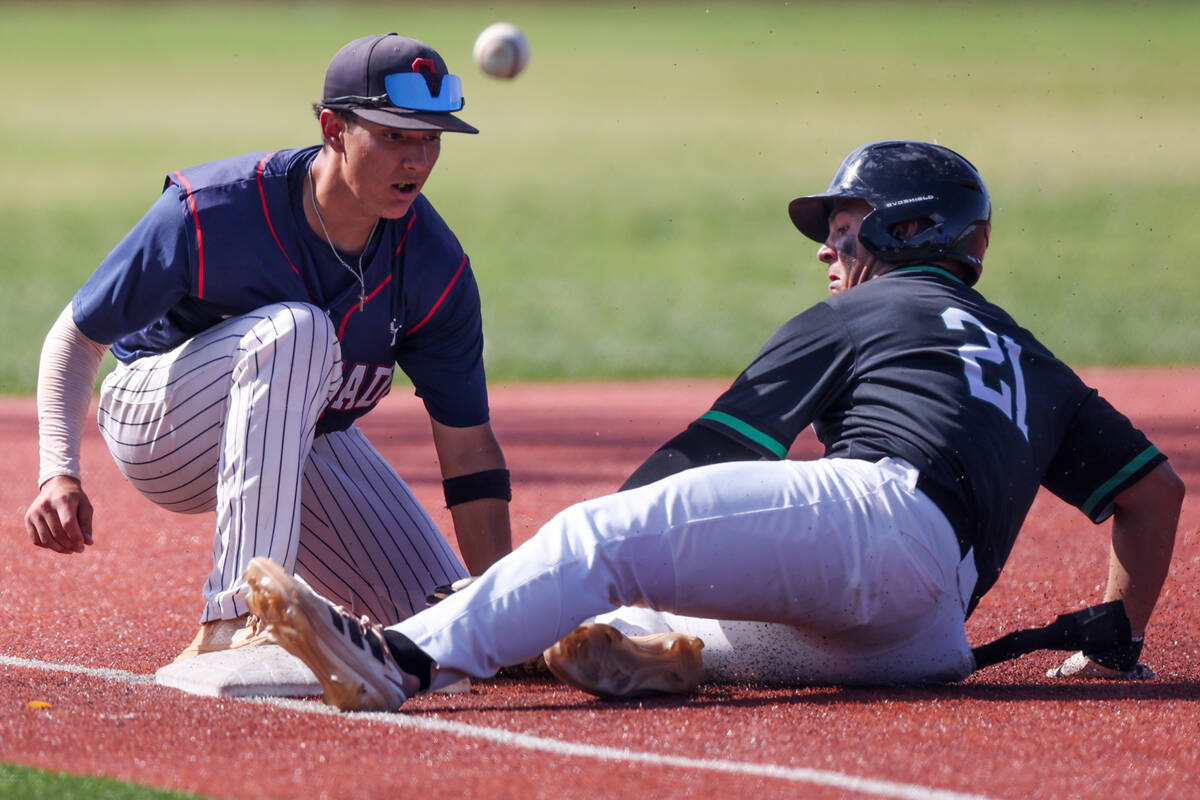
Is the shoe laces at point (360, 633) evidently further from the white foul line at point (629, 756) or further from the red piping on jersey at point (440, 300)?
the red piping on jersey at point (440, 300)

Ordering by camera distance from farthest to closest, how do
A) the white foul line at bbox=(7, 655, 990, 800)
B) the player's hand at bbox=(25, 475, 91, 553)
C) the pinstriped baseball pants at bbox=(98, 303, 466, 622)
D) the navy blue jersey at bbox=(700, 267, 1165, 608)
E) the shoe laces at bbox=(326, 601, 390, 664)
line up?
the player's hand at bbox=(25, 475, 91, 553)
the pinstriped baseball pants at bbox=(98, 303, 466, 622)
the navy blue jersey at bbox=(700, 267, 1165, 608)
the shoe laces at bbox=(326, 601, 390, 664)
the white foul line at bbox=(7, 655, 990, 800)

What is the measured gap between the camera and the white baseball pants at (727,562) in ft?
10.7

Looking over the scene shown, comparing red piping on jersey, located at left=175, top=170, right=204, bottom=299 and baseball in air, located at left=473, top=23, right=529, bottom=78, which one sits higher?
baseball in air, located at left=473, top=23, right=529, bottom=78

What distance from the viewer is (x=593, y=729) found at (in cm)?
330

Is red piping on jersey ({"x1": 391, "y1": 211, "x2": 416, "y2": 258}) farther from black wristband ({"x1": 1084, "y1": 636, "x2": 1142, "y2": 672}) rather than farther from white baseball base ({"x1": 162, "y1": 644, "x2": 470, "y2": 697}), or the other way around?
black wristband ({"x1": 1084, "y1": 636, "x2": 1142, "y2": 672})

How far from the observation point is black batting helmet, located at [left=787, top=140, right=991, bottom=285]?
3807 millimetres

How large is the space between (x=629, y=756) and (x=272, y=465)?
1091 mm

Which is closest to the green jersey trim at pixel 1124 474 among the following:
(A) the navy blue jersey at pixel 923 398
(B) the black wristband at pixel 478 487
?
(A) the navy blue jersey at pixel 923 398

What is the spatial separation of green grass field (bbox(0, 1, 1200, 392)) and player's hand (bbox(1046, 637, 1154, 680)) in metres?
7.72

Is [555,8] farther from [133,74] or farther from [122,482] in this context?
[122,482]

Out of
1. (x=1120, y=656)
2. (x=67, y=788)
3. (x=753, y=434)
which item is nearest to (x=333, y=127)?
(x=753, y=434)

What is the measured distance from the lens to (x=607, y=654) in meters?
3.57

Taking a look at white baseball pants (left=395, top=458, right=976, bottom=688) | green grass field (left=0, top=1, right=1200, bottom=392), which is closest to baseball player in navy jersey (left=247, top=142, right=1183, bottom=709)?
white baseball pants (left=395, top=458, right=976, bottom=688)

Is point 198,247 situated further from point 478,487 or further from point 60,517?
point 478,487
